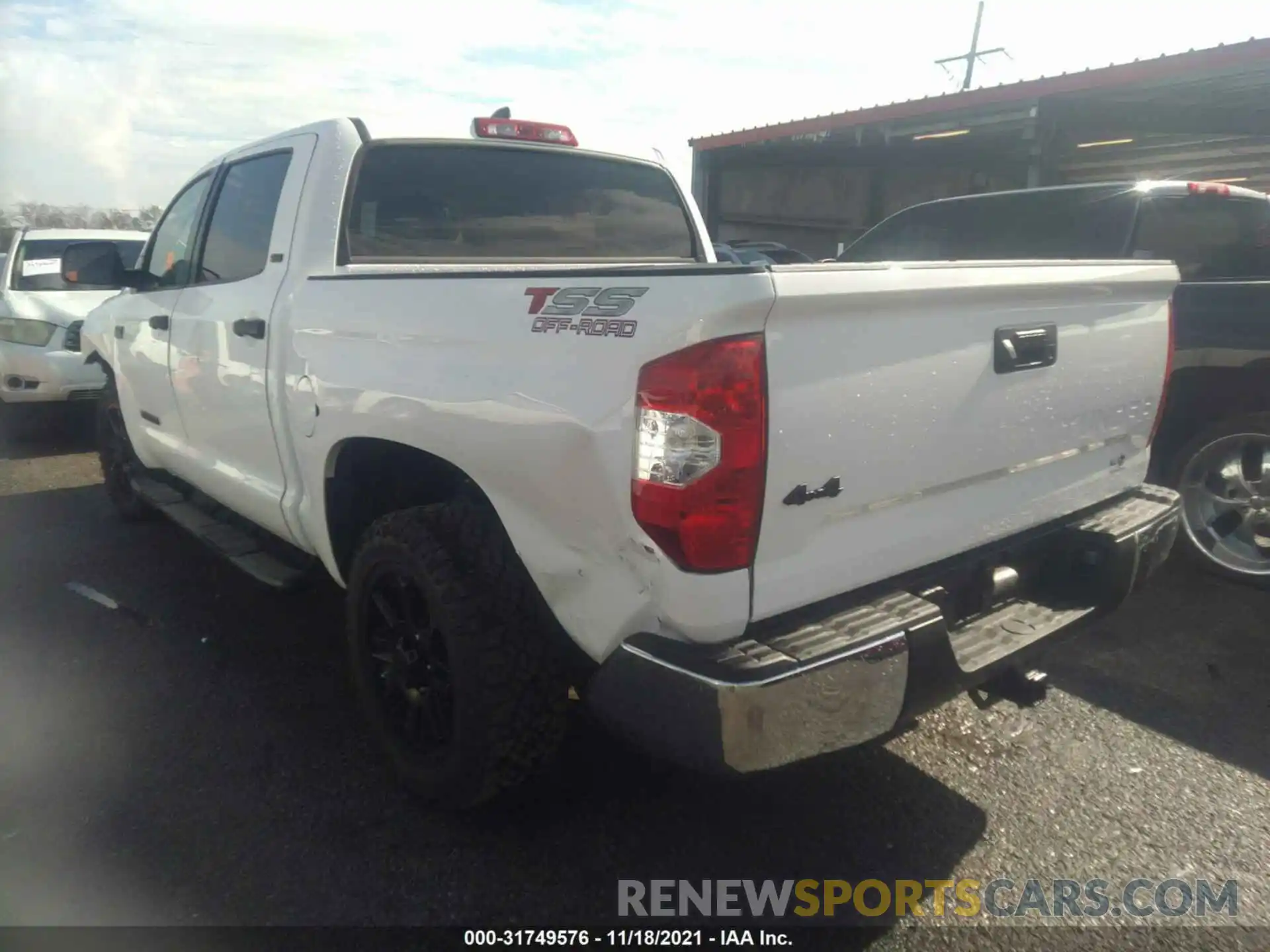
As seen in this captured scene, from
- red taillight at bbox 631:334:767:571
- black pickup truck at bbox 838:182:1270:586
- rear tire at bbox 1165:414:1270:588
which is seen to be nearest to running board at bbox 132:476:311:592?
red taillight at bbox 631:334:767:571

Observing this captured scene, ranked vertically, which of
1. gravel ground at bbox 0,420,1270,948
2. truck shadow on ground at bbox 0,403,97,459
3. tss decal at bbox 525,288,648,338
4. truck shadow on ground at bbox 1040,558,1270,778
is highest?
tss decal at bbox 525,288,648,338

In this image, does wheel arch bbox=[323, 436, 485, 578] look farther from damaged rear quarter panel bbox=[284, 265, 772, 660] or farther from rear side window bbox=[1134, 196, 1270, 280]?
rear side window bbox=[1134, 196, 1270, 280]

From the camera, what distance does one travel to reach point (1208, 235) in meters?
4.93

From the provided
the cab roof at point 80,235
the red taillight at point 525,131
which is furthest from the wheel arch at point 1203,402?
the cab roof at point 80,235

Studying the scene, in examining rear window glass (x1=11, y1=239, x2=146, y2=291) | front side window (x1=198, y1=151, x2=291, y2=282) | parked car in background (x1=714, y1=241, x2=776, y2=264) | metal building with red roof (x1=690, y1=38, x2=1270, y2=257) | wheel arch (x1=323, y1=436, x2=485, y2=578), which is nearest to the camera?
wheel arch (x1=323, y1=436, x2=485, y2=578)

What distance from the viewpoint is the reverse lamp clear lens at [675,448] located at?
1885 millimetres

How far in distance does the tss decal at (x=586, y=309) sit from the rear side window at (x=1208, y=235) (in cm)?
382

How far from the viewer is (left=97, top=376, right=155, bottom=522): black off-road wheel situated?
17.2ft

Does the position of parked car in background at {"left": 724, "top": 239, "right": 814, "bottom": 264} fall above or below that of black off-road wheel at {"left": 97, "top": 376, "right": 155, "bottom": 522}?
above

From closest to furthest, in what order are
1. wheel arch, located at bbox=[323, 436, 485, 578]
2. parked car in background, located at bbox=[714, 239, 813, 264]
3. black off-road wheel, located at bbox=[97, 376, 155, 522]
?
wheel arch, located at bbox=[323, 436, 485, 578] < black off-road wheel, located at bbox=[97, 376, 155, 522] < parked car in background, located at bbox=[714, 239, 813, 264]

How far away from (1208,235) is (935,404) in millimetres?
3645

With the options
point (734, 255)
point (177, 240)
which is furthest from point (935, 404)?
point (734, 255)

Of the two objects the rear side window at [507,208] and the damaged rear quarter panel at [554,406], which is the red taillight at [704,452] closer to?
the damaged rear quarter panel at [554,406]

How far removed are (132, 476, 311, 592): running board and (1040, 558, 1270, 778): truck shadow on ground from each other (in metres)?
2.85
